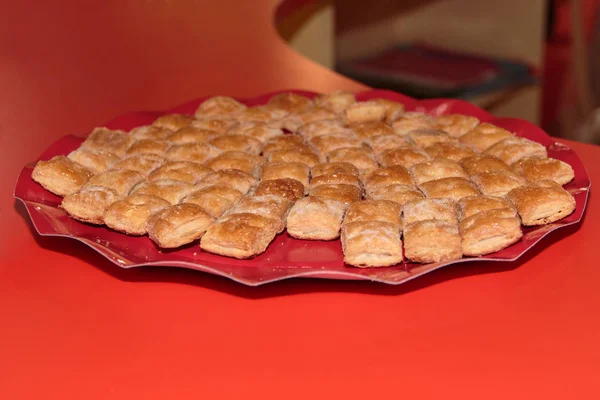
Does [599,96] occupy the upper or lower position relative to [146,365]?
lower

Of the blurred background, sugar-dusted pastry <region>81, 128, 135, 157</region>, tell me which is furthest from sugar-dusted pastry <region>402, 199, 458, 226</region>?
the blurred background

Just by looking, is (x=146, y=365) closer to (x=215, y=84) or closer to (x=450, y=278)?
(x=450, y=278)

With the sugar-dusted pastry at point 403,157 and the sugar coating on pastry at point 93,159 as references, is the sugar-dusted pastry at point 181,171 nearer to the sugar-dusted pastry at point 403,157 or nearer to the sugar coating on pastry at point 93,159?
the sugar coating on pastry at point 93,159

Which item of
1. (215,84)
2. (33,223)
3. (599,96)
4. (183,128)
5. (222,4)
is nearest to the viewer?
(33,223)

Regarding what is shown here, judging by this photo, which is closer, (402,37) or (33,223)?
(33,223)

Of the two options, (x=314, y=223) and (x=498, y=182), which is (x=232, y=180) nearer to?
(x=314, y=223)

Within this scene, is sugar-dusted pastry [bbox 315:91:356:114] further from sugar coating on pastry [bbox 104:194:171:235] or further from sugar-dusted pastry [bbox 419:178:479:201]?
sugar coating on pastry [bbox 104:194:171:235]

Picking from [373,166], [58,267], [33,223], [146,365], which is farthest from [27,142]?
[146,365]
